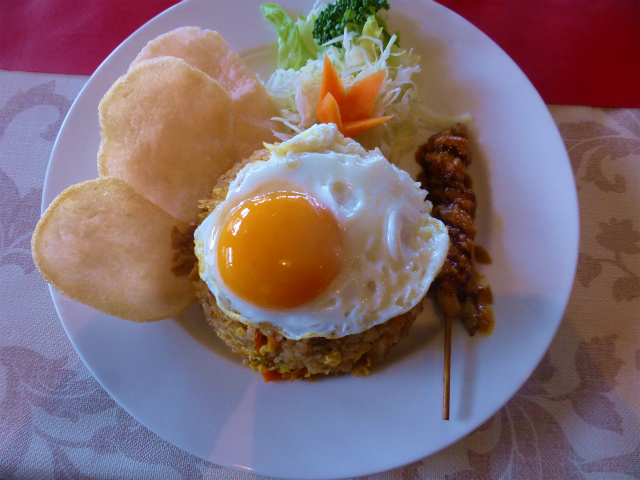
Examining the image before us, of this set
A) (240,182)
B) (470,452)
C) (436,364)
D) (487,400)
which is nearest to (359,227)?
(240,182)

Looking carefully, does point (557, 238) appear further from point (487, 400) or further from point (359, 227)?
point (359, 227)

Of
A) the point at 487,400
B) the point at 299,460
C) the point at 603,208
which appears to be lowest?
the point at 299,460

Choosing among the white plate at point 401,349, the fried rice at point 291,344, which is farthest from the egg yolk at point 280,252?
the white plate at point 401,349

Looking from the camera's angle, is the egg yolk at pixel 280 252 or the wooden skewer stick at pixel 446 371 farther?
the wooden skewer stick at pixel 446 371

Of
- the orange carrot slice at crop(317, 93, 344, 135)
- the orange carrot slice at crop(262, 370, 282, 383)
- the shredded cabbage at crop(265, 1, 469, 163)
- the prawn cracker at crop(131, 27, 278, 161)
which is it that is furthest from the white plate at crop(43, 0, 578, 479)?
the orange carrot slice at crop(317, 93, 344, 135)

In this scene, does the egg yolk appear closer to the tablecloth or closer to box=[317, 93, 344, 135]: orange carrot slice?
box=[317, 93, 344, 135]: orange carrot slice

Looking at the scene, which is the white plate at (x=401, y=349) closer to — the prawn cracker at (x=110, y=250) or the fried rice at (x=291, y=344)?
the fried rice at (x=291, y=344)
